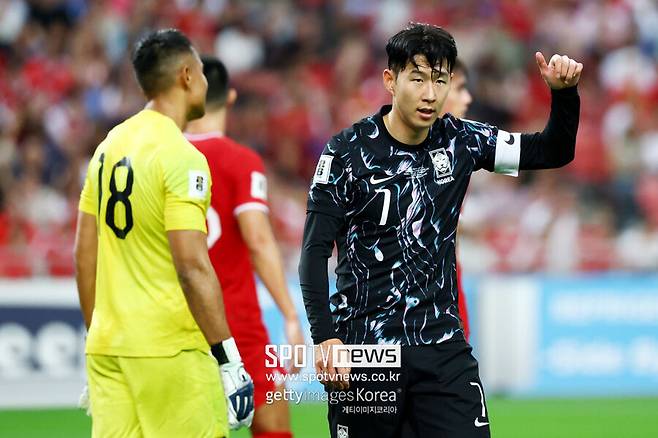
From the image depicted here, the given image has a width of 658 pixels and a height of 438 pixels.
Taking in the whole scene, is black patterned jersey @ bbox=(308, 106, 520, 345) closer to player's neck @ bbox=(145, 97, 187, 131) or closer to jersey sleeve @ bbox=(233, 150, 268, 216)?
player's neck @ bbox=(145, 97, 187, 131)

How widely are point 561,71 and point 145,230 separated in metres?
1.81

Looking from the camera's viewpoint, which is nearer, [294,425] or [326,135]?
[294,425]

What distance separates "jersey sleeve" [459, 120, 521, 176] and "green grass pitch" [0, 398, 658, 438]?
5.67m

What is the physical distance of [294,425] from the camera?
11.6 metres

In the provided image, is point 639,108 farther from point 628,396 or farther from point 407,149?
point 407,149

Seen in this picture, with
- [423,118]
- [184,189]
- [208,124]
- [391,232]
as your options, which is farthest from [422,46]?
[208,124]

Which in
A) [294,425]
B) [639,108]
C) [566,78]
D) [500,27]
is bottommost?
[294,425]

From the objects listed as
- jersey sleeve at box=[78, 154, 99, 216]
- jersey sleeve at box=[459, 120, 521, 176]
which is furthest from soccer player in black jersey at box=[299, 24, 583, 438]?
jersey sleeve at box=[78, 154, 99, 216]

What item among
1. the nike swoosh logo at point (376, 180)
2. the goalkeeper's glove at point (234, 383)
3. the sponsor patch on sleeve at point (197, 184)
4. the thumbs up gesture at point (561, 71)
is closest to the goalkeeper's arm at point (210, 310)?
the goalkeeper's glove at point (234, 383)

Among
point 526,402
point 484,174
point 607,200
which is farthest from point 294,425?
point 607,200

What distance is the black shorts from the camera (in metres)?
5.20

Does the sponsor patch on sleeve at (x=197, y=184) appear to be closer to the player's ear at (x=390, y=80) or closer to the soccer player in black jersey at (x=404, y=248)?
the soccer player in black jersey at (x=404, y=248)

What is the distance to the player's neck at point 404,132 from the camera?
538 centimetres

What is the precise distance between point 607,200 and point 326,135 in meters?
3.74
